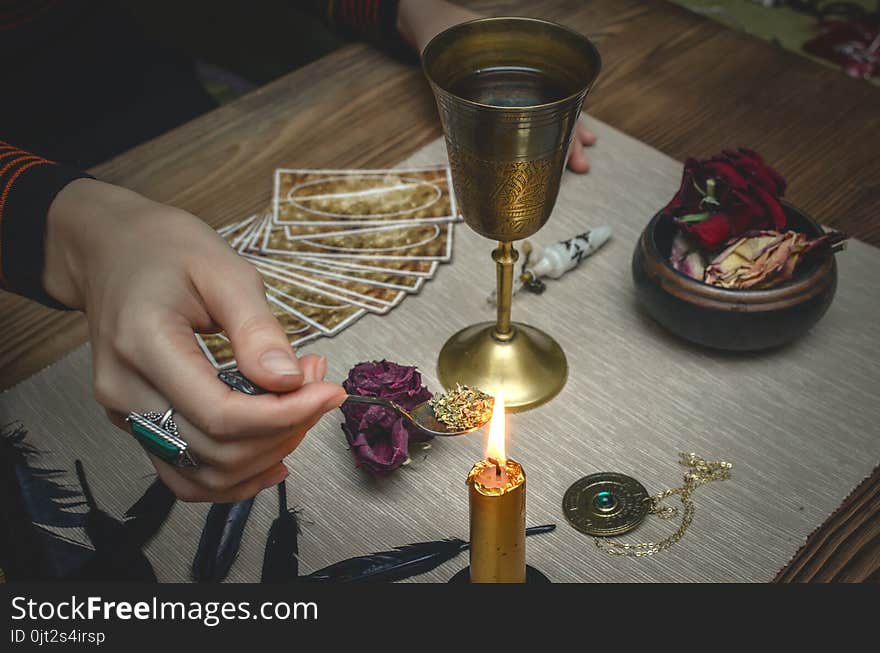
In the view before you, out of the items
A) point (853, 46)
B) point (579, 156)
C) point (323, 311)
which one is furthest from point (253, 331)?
point (853, 46)

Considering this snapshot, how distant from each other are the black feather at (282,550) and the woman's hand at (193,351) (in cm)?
9

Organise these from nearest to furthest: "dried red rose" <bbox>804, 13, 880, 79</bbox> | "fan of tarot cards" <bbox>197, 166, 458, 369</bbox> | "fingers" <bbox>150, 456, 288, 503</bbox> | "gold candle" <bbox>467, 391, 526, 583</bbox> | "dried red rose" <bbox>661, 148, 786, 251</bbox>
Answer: "gold candle" <bbox>467, 391, 526, 583</bbox> < "fingers" <bbox>150, 456, 288, 503</bbox> < "dried red rose" <bbox>661, 148, 786, 251</bbox> < "fan of tarot cards" <bbox>197, 166, 458, 369</bbox> < "dried red rose" <bbox>804, 13, 880, 79</bbox>

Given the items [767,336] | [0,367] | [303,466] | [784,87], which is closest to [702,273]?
[767,336]

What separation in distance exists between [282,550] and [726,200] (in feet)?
1.91

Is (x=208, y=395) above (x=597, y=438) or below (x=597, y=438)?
above

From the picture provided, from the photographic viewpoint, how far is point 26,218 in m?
0.81

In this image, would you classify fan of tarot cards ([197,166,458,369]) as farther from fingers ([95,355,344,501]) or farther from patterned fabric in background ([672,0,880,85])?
patterned fabric in background ([672,0,880,85])

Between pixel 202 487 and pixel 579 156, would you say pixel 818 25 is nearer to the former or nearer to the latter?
pixel 579 156

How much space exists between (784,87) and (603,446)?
0.81 metres

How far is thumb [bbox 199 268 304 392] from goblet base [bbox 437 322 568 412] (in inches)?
11.1

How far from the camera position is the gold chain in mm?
734

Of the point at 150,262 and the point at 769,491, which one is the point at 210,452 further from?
the point at 769,491

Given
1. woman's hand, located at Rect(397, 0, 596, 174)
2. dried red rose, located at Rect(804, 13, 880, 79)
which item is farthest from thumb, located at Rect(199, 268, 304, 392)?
dried red rose, located at Rect(804, 13, 880, 79)

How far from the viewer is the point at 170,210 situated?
0.74 meters
